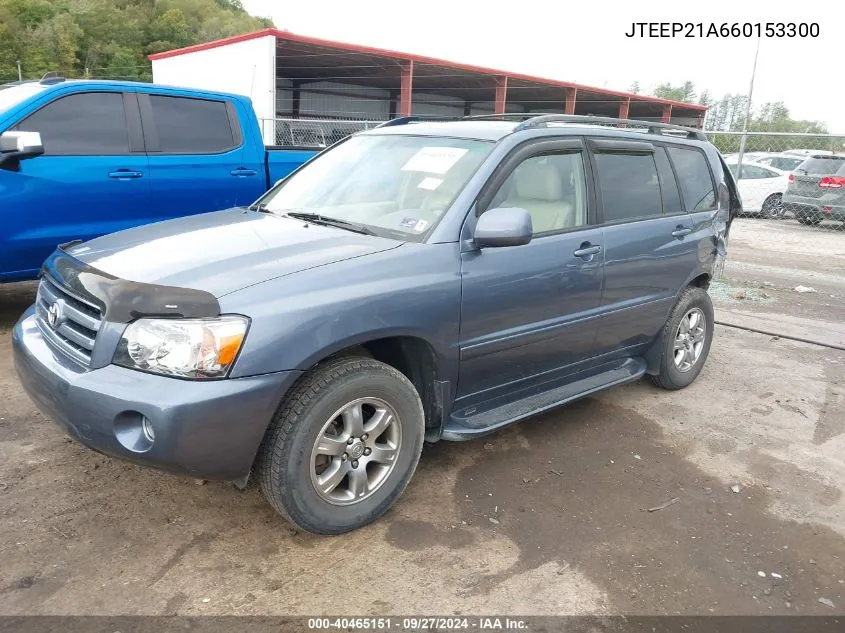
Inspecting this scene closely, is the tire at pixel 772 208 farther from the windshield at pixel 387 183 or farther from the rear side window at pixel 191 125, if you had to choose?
the windshield at pixel 387 183

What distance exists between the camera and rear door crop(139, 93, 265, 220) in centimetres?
569

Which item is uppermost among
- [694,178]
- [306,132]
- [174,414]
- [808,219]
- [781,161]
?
[306,132]

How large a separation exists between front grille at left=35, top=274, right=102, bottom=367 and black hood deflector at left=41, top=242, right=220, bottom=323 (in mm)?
62

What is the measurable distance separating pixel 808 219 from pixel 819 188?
3.18 feet

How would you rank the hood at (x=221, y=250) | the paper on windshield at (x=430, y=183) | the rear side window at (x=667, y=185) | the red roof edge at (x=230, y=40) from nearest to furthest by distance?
the hood at (x=221, y=250) < the paper on windshield at (x=430, y=183) < the rear side window at (x=667, y=185) < the red roof edge at (x=230, y=40)

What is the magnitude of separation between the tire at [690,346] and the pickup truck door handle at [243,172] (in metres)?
3.86

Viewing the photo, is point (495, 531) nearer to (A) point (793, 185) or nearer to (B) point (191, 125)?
(B) point (191, 125)

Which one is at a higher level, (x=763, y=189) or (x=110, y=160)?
(x=110, y=160)

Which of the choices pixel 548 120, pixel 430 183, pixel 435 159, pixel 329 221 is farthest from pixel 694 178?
pixel 329 221

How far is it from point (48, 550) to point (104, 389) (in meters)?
0.78

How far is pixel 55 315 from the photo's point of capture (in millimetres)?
2910

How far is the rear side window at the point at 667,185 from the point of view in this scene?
178 inches

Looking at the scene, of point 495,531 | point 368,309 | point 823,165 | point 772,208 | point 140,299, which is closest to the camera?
point 140,299

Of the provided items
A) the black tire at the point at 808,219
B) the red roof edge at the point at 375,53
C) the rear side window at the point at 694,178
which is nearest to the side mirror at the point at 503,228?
the rear side window at the point at 694,178
